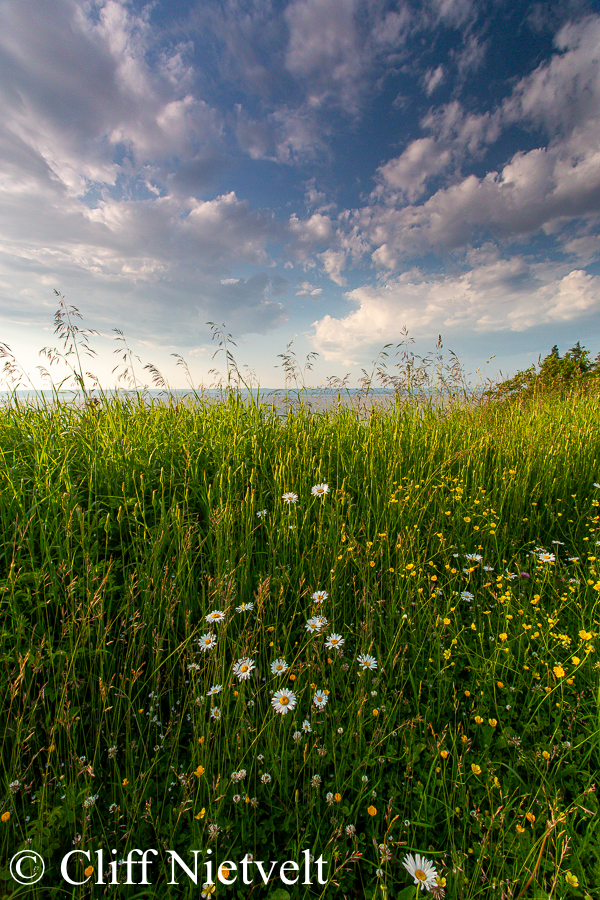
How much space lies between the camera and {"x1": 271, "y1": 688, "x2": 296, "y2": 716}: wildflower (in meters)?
1.42

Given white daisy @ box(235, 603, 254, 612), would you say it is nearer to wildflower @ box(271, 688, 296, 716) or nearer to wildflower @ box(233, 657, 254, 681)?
wildflower @ box(233, 657, 254, 681)

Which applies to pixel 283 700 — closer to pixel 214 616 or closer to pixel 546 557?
pixel 214 616

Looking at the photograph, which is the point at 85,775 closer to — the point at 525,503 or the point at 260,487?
the point at 260,487

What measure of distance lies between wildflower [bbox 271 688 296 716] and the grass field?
0.4 inches

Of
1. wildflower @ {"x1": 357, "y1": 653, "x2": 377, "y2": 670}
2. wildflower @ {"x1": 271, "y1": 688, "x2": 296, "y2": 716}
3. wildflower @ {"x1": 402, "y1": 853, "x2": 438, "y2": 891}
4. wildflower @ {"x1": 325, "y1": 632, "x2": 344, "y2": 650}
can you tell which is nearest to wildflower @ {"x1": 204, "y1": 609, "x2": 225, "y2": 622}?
wildflower @ {"x1": 271, "y1": 688, "x2": 296, "y2": 716}

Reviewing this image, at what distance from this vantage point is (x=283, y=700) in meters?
1.48

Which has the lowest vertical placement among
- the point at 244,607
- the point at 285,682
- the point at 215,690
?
the point at 285,682

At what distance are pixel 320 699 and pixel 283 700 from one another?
150 mm

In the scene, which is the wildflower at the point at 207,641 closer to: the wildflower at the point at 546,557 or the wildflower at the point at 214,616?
the wildflower at the point at 214,616

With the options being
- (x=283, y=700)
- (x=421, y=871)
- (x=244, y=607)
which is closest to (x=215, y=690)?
(x=283, y=700)

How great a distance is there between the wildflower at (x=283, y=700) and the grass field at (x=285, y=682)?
1 cm

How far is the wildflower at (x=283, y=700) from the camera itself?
1425 millimetres

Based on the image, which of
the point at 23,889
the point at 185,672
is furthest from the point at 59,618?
the point at 23,889

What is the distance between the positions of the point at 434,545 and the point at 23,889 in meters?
2.42
